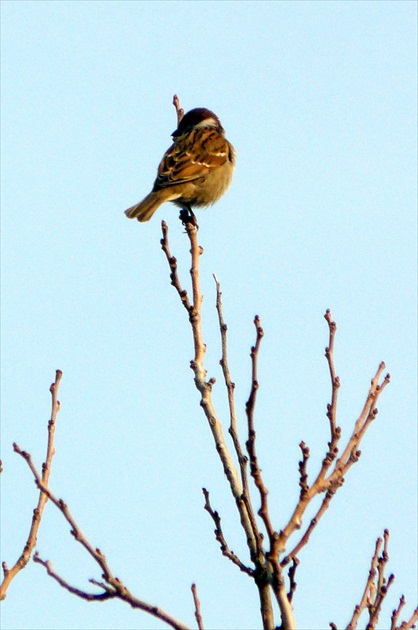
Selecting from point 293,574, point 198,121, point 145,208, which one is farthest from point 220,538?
point 198,121

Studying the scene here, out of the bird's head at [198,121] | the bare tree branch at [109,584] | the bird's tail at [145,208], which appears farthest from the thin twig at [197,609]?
the bird's head at [198,121]

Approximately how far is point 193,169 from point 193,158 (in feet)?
0.75

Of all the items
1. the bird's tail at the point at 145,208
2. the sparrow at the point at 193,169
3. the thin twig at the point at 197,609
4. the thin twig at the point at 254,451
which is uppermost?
the sparrow at the point at 193,169

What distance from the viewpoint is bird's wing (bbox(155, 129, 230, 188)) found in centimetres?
902

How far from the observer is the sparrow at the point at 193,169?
345 inches

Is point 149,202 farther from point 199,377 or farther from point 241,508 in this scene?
point 241,508

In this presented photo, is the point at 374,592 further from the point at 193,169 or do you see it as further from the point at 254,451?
the point at 193,169

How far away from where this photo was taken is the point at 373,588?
12.9 ft

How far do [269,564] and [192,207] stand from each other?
20.3 feet

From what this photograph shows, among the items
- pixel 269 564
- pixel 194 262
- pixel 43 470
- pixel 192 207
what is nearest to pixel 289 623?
pixel 269 564

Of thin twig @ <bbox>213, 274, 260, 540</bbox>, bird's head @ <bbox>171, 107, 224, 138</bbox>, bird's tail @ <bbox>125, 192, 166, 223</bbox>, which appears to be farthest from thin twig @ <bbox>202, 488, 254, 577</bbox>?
bird's head @ <bbox>171, 107, 224, 138</bbox>

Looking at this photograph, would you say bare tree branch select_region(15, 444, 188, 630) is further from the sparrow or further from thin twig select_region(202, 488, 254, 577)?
the sparrow

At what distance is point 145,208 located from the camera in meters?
8.42

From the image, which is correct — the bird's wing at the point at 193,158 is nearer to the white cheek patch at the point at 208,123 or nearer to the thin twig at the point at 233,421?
the white cheek patch at the point at 208,123
